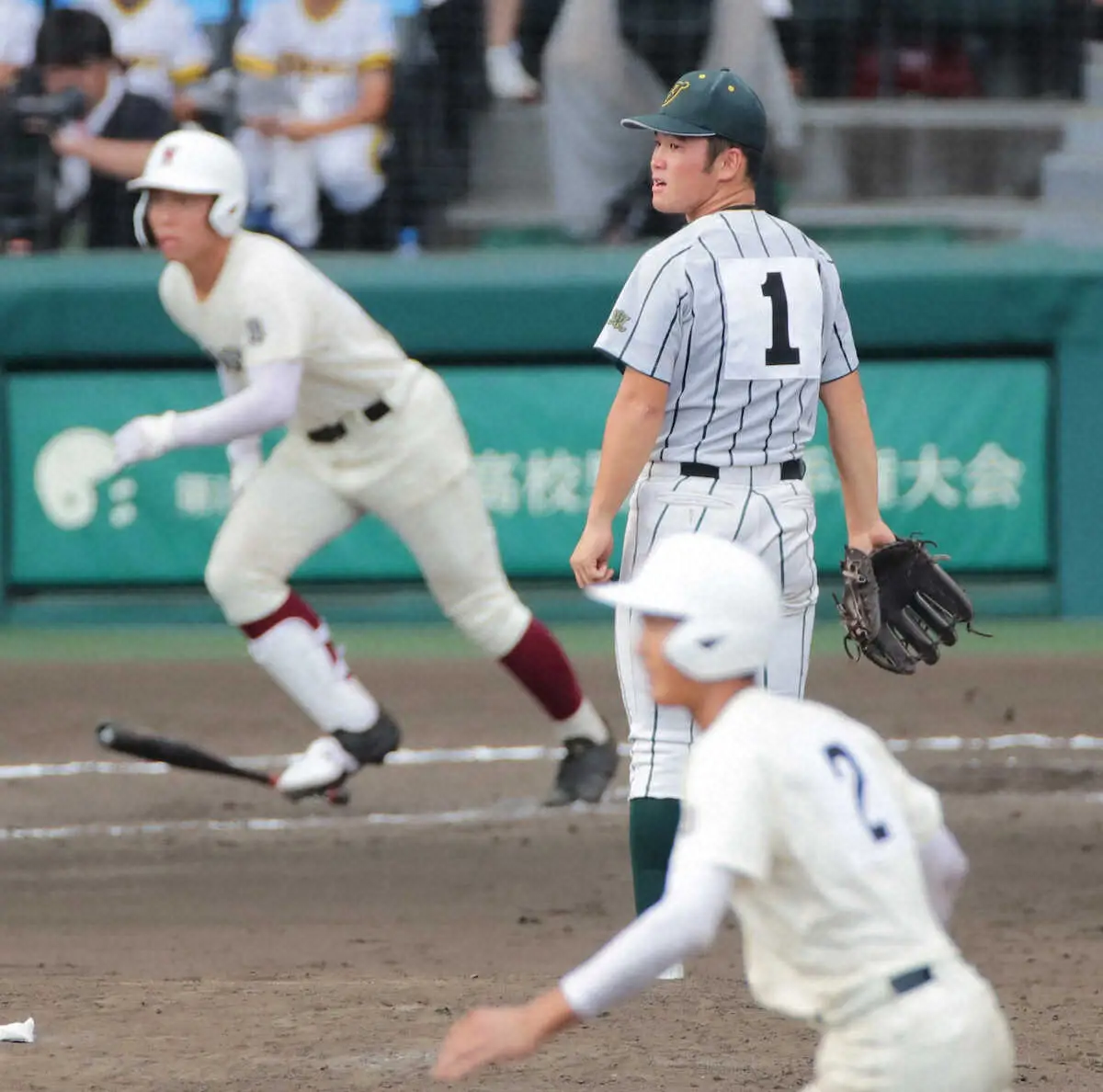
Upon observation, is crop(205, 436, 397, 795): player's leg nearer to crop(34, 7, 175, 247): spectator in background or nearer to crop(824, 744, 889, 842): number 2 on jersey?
crop(824, 744, 889, 842): number 2 on jersey

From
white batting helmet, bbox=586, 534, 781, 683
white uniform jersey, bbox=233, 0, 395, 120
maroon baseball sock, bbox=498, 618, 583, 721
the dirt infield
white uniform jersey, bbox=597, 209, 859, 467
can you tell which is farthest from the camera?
white uniform jersey, bbox=233, 0, 395, 120

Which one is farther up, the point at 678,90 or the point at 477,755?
the point at 678,90

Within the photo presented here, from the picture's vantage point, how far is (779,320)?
4504 millimetres

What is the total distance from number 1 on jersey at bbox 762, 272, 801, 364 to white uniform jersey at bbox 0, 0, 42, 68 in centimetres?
706

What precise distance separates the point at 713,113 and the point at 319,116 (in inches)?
250

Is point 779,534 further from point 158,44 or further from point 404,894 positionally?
point 158,44

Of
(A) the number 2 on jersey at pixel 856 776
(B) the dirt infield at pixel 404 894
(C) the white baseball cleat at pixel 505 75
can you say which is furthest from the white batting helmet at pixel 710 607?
(C) the white baseball cleat at pixel 505 75

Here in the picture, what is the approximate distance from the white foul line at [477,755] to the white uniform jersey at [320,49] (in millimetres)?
4070

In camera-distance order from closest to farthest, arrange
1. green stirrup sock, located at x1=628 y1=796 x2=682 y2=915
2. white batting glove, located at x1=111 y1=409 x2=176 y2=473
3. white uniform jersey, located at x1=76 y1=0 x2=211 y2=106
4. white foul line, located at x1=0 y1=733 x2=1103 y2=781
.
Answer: green stirrup sock, located at x1=628 y1=796 x2=682 y2=915 < white batting glove, located at x1=111 y1=409 x2=176 y2=473 < white foul line, located at x1=0 y1=733 x2=1103 y2=781 < white uniform jersey, located at x1=76 y1=0 x2=211 y2=106

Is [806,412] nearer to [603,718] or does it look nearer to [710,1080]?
[710,1080]

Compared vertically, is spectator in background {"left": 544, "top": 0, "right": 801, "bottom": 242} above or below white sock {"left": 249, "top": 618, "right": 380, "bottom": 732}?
above

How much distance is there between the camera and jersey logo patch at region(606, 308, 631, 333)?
4.46 m

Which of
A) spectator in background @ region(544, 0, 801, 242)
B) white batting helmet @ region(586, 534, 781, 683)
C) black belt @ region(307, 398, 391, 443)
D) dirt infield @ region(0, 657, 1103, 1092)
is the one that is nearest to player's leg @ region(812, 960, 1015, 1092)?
white batting helmet @ region(586, 534, 781, 683)

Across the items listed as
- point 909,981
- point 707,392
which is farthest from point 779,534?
point 909,981
